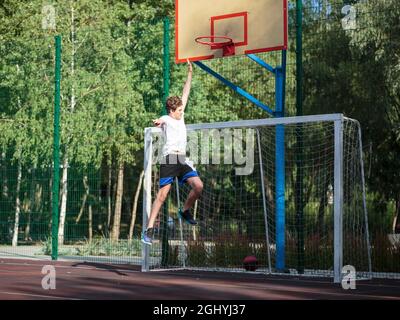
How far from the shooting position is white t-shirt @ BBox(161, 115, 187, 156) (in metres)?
11.8

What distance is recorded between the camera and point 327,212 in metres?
15.4

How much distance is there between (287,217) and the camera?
14047mm

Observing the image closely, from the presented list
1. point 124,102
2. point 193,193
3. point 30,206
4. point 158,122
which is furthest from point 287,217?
point 30,206

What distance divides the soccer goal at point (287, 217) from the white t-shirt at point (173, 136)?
142 centimetres

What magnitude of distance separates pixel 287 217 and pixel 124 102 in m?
7.43

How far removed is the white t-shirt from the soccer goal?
1418mm
